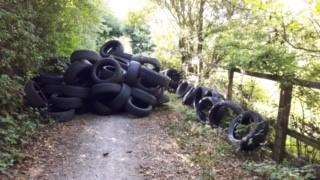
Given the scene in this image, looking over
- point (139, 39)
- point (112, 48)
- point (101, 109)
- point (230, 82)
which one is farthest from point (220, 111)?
point (139, 39)

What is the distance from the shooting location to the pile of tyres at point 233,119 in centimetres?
724

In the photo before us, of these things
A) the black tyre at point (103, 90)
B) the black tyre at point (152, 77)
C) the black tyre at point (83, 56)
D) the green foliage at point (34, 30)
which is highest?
the green foliage at point (34, 30)

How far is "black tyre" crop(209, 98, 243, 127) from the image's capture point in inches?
351

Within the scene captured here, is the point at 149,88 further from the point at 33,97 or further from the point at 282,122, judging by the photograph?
the point at 282,122

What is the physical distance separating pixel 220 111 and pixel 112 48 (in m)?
6.16

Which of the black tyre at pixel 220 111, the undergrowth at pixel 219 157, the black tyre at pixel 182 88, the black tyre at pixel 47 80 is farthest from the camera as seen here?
the black tyre at pixel 182 88

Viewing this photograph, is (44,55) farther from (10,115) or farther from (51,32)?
(10,115)

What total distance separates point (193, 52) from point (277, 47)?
9098 mm

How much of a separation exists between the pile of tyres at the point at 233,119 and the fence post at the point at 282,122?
248 mm

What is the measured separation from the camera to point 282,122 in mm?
6969

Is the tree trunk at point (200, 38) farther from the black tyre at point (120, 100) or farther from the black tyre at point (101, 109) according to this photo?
the black tyre at point (101, 109)

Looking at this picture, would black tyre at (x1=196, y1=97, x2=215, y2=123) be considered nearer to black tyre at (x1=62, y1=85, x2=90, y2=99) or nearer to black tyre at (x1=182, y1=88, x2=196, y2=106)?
black tyre at (x1=182, y1=88, x2=196, y2=106)

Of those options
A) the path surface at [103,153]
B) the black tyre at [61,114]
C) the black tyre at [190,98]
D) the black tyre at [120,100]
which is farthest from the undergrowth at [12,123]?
the black tyre at [190,98]

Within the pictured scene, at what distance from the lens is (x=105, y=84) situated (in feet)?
34.4
